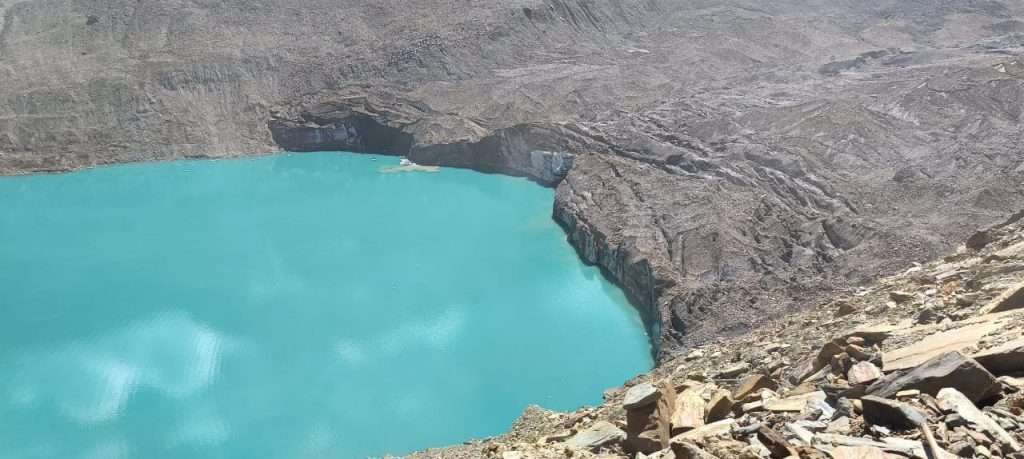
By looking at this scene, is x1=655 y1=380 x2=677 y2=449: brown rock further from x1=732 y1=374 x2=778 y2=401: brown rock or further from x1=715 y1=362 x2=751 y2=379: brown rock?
x1=715 y1=362 x2=751 y2=379: brown rock

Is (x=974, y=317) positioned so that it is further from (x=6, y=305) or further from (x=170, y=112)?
(x=170, y=112)

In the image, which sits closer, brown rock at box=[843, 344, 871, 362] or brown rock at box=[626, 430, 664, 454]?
brown rock at box=[626, 430, 664, 454]

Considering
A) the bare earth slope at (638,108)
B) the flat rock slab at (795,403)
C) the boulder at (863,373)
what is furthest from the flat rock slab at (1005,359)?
the bare earth slope at (638,108)

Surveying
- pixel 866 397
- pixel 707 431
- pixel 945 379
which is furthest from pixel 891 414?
pixel 707 431

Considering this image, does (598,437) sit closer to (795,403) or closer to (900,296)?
(795,403)

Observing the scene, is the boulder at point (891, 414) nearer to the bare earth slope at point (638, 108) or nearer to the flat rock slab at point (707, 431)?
the flat rock slab at point (707, 431)

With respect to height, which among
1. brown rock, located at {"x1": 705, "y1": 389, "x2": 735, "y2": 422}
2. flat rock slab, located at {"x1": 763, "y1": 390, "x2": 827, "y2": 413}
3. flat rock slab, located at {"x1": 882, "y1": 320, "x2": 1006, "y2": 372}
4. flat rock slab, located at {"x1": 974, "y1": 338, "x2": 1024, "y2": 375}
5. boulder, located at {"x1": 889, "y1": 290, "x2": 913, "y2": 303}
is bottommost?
boulder, located at {"x1": 889, "y1": 290, "x2": 913, "y2": 303}

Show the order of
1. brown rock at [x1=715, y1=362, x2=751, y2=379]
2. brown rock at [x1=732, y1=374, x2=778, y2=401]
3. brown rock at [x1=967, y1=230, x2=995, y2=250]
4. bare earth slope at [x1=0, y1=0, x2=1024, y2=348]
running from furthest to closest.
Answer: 1. bare earth slope at [x1=0, y1=0, x2=1024, y2=348]
2. brown rock at [x1=967, y1=230, x2=995, y2=250]
3. brown rock at [x1=715, y1=362, x2=751, y2=379]
4. brown rock at [x1=732, y1=374, x2=778, y2=401]

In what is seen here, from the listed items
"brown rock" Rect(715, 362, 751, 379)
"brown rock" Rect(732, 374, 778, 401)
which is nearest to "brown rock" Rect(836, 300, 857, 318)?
"brown rock" Rect(715, 362, 751, 379)
